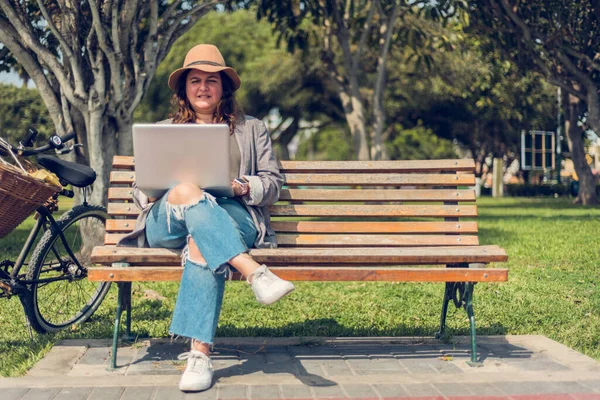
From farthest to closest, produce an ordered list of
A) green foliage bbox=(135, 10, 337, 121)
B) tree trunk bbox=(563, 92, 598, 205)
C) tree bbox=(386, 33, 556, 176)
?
green foliage bbox=(135, 10, 337, 121) → tree trunk bbox=(563, 92, 598, 205) → tree bbox=(386, 33, 556, 176)

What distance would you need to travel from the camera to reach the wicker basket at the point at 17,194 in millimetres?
4262

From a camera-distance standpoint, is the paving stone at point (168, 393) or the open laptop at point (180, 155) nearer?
the paving stone at point (168, 393)

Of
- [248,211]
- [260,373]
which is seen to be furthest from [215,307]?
[248,211]

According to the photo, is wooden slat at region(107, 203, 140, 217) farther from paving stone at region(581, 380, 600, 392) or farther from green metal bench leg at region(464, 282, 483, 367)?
paving stone at region(581, 380, 600, 392)

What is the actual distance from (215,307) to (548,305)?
302 centimetres

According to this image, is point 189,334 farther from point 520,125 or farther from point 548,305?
point 520,125

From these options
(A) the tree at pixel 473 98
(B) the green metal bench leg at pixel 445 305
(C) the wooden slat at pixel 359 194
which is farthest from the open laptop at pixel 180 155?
(A) the tree at pixel 473 98

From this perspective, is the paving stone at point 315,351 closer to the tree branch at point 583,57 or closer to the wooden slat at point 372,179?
the wooden slat at point 372,179

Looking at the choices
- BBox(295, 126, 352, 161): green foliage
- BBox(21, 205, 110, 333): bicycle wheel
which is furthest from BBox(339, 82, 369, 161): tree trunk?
BBox(295, 126, 352, 161): green foliage

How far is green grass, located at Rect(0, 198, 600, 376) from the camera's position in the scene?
498cm

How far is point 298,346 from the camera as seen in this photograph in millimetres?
4656

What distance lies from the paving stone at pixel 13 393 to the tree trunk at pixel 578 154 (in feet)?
72.9

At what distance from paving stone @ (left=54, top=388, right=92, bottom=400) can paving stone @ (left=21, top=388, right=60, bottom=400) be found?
3cm

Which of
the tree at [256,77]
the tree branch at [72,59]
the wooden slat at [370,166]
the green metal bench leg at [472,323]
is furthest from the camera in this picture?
the tree at [256,77]
